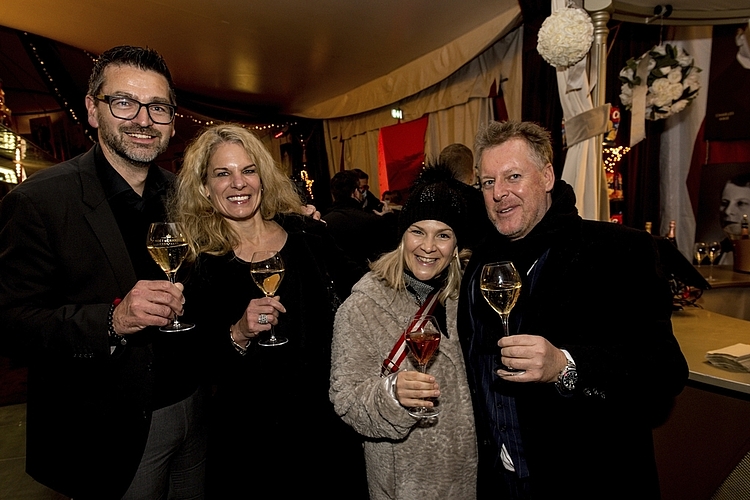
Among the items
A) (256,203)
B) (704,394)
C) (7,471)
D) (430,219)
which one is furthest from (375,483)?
(7,471)

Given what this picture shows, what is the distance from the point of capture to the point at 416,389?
1.34m

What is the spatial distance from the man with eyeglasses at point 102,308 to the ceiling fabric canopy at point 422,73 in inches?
154

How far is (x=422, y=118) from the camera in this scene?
282 inches

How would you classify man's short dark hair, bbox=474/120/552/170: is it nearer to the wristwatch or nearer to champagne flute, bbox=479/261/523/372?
champagne flute, bbox=479/261/523/372

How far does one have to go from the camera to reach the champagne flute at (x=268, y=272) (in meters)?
1.73

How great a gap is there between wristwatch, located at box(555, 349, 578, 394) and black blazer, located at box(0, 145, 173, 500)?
1.39 metres

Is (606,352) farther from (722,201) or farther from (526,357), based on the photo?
(722,201)

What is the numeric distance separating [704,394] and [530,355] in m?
1.16

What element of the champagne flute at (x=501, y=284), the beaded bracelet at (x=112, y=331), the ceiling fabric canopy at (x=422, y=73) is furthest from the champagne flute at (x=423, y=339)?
the ceiling fabric canopy at (x=422, y=73)

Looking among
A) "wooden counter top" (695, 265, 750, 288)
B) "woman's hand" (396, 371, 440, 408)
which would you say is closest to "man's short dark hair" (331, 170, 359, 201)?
"wooden counter top" (695, 265, 750, 288)

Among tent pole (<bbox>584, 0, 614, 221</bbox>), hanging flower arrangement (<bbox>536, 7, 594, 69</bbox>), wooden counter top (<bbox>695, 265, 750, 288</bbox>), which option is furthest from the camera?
wooden counter top (<bbox>695, 265, 750, 288</bbox>)

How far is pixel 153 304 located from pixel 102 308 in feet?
0.86

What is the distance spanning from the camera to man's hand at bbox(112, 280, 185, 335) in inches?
52.3

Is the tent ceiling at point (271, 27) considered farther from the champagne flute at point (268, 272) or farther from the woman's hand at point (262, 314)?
the woman's hand at point (262, 314)
